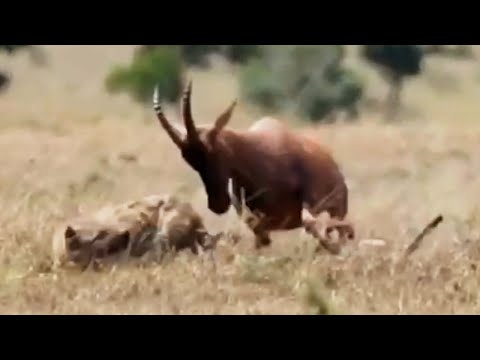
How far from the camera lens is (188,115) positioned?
17.7 ft

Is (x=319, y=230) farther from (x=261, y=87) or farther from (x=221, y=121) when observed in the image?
(x=261, y=87)

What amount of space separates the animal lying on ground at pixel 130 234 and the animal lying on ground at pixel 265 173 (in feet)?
0.49

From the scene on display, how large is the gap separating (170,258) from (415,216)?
1711 millimetres

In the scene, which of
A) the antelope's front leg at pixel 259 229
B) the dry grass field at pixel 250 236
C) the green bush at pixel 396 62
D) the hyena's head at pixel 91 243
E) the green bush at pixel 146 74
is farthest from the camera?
the green bush at pixel 396 62

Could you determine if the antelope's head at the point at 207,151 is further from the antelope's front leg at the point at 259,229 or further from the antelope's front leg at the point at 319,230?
the antelope's front leg at the point at 319,230

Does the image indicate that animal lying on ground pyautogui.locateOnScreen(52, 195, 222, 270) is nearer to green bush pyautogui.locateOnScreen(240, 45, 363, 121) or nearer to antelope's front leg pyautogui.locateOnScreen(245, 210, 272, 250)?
antelope's front leg pyautogui.locateOnScreen(245, 210, 272, 250)

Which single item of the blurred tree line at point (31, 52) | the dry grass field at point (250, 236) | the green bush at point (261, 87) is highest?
the blurred tree line at point (31, 52)

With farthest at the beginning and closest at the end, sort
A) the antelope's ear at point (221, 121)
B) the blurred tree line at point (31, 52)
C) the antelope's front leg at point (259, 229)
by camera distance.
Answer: the blurred tree line at point (31, 52)
the antelope's ear at point (221, 121)
the antelope's front leg at point (259, 229)

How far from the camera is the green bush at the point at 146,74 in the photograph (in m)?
26.6

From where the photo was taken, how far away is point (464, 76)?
2881cm

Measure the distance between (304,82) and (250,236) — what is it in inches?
824

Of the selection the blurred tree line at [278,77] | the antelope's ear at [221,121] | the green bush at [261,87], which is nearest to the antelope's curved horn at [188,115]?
the antelope's ear at [221,121]

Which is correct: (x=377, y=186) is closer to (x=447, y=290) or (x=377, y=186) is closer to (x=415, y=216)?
(x=415, y=216)
